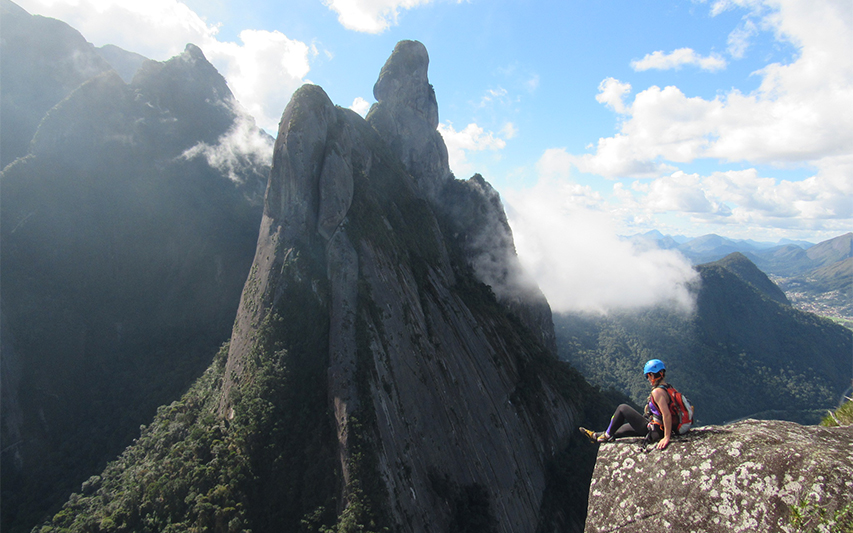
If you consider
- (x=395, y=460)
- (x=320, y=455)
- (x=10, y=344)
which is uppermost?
(x=10, y=344)

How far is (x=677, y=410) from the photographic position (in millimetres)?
8203

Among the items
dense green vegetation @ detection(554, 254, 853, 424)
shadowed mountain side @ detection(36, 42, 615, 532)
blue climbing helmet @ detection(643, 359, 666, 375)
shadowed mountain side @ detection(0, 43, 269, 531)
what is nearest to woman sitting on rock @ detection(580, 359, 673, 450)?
blue climbing helmet @ detection(643, 359, 666, 375)

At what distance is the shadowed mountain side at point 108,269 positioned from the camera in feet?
169

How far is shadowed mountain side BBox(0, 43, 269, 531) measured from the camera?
169ft

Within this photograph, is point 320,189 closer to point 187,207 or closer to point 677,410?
point 677,410

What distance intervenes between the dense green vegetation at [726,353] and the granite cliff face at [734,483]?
13507 cm

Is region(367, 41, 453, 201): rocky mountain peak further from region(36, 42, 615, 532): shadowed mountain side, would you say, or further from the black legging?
the black legging

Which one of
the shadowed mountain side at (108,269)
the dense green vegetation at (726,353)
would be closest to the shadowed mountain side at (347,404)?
the shadowed mountain side at (108,269)

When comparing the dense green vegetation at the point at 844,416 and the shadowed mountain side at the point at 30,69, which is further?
the shadowed mountain side at the point at 30,69

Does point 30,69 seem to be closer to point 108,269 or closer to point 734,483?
point 108,269

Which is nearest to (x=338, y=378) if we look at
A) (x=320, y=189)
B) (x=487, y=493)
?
(x=487, y=493)

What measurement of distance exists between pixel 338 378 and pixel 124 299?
223ft

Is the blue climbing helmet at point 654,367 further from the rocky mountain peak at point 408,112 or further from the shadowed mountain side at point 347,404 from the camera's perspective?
the rocky mountain peak at point 408,112

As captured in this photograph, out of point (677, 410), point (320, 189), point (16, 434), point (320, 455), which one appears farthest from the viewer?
point (16, 434)
